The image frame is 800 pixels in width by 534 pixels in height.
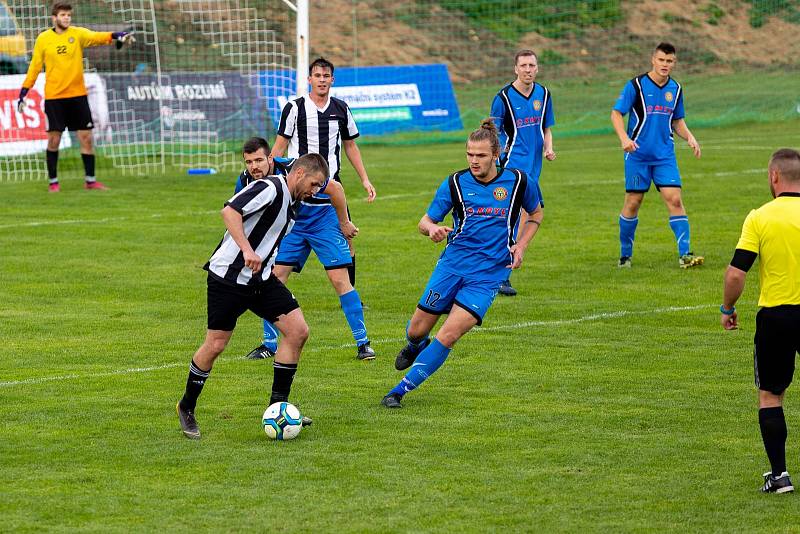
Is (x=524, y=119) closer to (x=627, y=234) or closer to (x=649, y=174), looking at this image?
(x=649, y=174)

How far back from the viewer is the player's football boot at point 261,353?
10430 mm

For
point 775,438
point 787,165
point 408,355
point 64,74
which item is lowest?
point 408,355

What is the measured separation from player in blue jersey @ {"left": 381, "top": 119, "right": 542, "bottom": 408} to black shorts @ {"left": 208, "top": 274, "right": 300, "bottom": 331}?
117cm

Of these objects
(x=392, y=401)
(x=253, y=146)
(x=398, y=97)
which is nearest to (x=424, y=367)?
(x=392, y=401)

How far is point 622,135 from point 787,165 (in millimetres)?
7419

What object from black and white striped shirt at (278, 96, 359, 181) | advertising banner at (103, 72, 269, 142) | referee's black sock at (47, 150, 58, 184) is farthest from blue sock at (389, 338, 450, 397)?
advertising banner at (103, 72, 269, 142)

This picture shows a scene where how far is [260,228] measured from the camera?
7918 millimetres

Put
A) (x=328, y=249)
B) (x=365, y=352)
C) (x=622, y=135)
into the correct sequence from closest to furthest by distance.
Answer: (x=365, y=352) → (x=328, y=249) → (x=622, y=135)

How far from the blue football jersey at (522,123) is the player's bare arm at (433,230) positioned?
5.17m

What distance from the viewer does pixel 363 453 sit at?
769 cm

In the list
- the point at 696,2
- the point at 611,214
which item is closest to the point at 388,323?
the point at 611,214

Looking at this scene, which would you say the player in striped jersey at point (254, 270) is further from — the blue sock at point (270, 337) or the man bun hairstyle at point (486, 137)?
the blue sock at point (270, 337)

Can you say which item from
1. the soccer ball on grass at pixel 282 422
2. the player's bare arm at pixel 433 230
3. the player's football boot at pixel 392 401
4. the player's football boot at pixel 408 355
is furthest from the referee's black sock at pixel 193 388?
the player's football boot at pixel 408 355

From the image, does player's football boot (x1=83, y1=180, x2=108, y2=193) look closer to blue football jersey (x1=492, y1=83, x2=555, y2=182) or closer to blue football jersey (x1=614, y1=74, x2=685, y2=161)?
blue football jersey (x1=492, y1=83, x2=555, y2=182)
